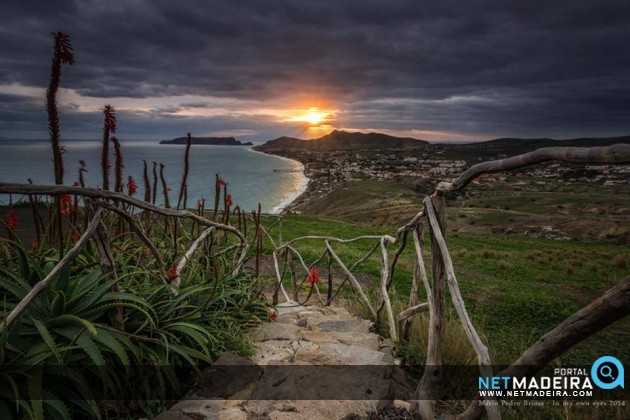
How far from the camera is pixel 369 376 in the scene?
254 cm

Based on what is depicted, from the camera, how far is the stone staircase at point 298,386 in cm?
220

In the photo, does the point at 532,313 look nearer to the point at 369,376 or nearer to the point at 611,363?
the point at 611,363

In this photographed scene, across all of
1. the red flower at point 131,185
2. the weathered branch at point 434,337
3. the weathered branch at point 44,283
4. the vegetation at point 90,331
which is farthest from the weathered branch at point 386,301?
the red flower at point 131,185

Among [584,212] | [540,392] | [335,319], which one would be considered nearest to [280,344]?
[335,319]

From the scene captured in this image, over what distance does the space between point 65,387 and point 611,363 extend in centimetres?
360

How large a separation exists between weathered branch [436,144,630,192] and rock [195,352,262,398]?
193 cm

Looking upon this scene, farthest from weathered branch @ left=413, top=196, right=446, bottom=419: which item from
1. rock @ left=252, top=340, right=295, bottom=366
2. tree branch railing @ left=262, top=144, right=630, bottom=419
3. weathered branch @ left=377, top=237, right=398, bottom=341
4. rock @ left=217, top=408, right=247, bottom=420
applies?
weathered branch @ left=377, top=237, right=398, bottom=341

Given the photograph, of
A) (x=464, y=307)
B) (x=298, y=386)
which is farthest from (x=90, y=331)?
(x=464, y=307)

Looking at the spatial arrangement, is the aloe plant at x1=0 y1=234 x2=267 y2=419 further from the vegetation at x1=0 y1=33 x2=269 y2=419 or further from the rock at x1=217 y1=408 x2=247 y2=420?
the rock at x1=217 y1=408 x2=247 y2=420

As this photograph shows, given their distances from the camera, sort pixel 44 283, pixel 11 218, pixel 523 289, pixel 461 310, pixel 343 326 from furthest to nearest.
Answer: pixel 523 289
pixel 343 326
pixel 11 218
pixel 461 310
pixel 44 283

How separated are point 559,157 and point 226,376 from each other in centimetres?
235

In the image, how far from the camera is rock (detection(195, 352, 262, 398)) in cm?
242

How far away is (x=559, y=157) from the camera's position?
160 centimetres

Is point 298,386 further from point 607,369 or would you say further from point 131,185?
point 131,185
